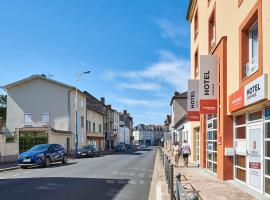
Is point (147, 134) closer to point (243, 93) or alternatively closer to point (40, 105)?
point (40, 105)

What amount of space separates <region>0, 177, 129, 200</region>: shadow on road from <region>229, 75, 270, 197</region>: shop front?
4.09 metres

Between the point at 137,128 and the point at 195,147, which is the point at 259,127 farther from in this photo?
the point at 137,128

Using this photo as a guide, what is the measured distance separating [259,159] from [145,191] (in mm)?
3891

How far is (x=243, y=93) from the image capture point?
480 inches

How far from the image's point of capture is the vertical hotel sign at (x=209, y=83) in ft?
55.4

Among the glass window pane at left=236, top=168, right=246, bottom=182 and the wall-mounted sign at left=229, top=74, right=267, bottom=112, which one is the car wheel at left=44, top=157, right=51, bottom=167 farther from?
the wall-mounted sign at left=229, top=74, right=267, bottom=112

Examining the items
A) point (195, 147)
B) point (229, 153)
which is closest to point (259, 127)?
point (229, 153)

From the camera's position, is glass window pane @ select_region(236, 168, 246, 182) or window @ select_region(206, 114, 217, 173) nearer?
glass window pane @ select_region(236, 168, 246, 182)

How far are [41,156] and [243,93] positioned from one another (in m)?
Result: 17.3

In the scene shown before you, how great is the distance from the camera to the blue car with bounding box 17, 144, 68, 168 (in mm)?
26016

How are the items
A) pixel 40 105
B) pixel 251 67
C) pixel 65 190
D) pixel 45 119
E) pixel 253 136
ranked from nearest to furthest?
1. pixel 253 136
2. pixel 251 67
3. pixel 65 190
4. pixel 45 119
5. pixel 40 105

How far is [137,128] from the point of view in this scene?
190 meters

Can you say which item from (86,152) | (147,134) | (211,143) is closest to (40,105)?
(86,152)

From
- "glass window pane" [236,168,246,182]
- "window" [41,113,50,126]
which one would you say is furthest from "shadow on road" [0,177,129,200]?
"window" [41,113,50,126]
